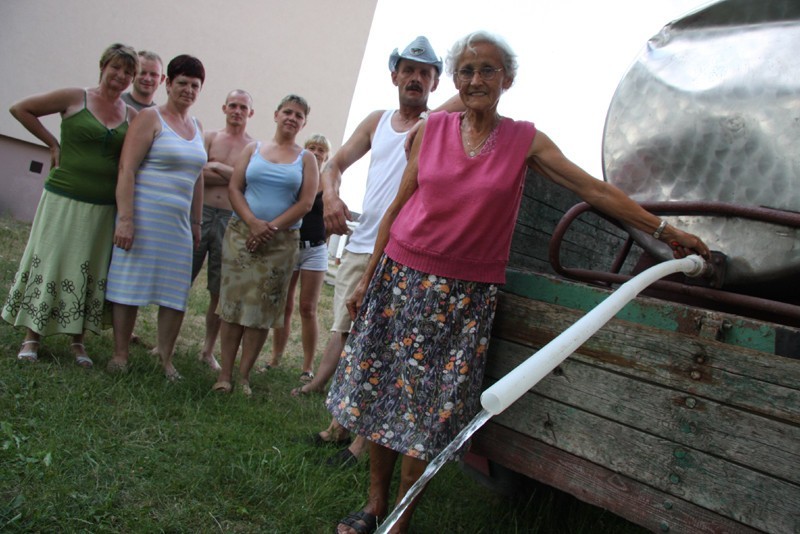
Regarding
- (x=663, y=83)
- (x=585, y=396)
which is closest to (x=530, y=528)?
(x=585, y=396)

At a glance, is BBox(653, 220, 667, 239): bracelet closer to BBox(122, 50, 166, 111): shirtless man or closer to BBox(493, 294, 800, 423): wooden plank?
BBox(493, 294, 800, 423): wooden plank

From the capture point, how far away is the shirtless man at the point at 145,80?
166 inches

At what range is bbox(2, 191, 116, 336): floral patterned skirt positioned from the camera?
12.2 ft

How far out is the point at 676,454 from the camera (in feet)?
5.73

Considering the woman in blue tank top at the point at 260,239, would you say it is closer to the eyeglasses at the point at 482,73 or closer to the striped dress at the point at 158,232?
the striped dress at the point at 158,232

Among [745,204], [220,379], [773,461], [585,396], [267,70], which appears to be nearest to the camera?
[773,461]

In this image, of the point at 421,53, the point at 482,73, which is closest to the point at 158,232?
the point at 421,53

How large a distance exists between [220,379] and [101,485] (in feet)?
4.82

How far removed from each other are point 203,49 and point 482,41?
417 inches

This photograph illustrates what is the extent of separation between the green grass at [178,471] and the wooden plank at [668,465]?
737 mm

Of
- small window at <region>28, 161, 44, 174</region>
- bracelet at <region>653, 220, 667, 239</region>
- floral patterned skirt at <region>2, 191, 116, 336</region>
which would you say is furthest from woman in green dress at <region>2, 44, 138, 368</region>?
small window at <region>28, 161, 44, 174</region>

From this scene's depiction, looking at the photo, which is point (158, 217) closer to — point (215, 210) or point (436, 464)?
point (215, 210)

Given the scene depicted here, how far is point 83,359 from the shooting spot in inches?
147

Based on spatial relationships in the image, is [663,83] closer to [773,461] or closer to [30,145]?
[773,461]
